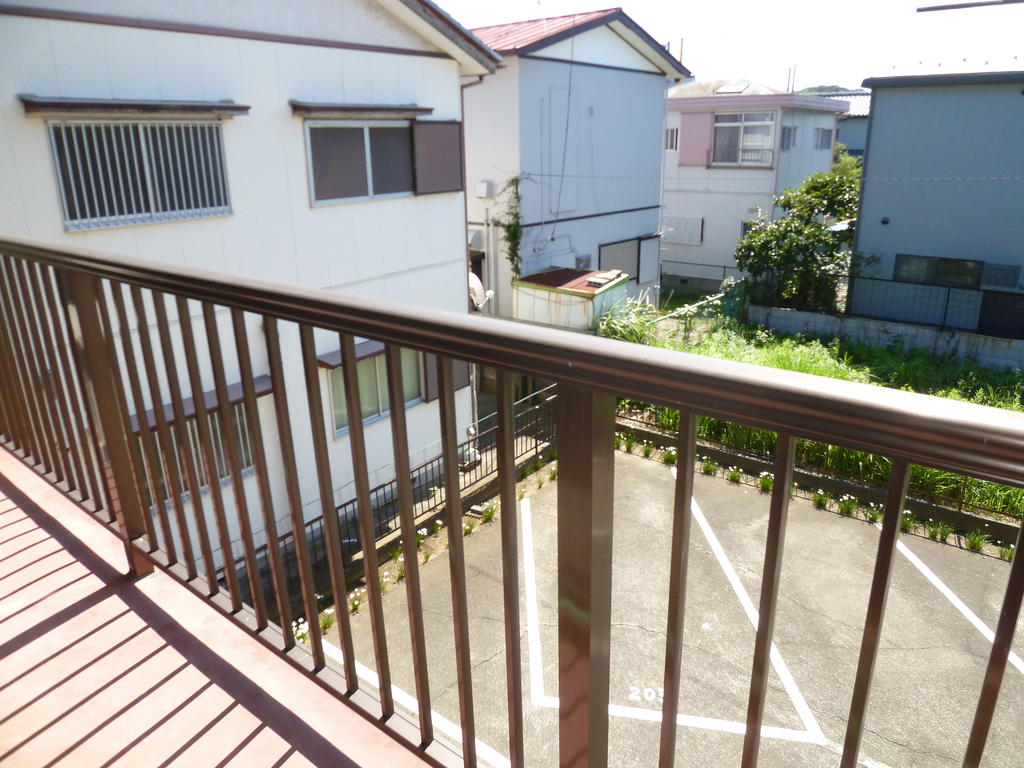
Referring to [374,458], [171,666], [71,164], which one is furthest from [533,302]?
[171,666]

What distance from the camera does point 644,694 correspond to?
4.37m

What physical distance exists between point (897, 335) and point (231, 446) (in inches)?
421

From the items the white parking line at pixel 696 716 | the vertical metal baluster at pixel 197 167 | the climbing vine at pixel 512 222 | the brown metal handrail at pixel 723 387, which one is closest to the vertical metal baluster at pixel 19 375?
the brown metal handrail at pixel 723 387

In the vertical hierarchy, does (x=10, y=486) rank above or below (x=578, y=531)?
below

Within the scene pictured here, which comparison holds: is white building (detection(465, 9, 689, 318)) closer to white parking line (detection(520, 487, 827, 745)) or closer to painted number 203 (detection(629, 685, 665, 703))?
Answer: white parking line (detection(520, 487, 827, 745))

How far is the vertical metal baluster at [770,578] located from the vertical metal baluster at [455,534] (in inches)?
13.9

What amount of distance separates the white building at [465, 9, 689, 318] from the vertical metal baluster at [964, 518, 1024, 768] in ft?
33.3

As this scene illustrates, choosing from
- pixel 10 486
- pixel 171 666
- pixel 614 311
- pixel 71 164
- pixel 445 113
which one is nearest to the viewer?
pixel 171 666

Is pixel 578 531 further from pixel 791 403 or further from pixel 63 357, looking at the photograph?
pixel 63 357

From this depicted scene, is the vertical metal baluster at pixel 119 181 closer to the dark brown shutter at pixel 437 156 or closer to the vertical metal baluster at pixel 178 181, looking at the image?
the vertical metal baluster at pixel 178 181

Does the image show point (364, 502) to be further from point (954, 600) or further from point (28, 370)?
point (954, 600)

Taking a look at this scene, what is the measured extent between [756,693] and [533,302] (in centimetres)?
1000

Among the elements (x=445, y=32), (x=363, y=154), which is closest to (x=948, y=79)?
(x=445, y=32)

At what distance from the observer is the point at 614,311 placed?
32.7 feet
